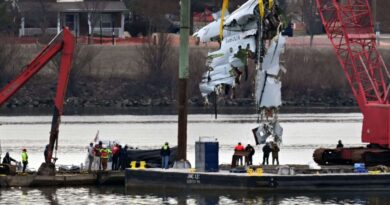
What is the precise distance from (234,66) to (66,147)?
102 ft

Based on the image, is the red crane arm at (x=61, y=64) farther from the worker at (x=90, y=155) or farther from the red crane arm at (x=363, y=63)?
the red crane arm at (x=363, y=63)

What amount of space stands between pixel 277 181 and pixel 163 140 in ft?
136

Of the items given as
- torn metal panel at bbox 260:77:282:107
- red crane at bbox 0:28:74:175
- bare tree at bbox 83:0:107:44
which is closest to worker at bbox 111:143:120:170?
red crane at bbox 0:28:74:175

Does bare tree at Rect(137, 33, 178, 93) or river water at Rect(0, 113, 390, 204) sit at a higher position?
bare tree at Rect(137, 33, 178, 93)

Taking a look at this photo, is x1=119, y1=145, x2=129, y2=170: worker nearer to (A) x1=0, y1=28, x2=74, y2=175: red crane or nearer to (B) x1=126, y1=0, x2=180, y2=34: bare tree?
(A) x1=0, y1=28, x2=74, y2=175: red crane

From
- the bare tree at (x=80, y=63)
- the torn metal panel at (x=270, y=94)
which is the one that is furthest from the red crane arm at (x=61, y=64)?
the bare tree at (x=80, y=63)

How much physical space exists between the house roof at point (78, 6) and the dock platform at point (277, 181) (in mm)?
111064

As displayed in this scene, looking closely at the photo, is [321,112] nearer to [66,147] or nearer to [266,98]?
[66,147]

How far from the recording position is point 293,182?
68.2 meters

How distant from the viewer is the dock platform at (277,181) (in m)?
67.8

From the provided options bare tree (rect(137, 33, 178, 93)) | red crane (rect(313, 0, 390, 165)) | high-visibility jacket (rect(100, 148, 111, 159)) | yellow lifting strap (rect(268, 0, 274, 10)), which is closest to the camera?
yellow lifting strap (rect(268, 0, 274, 10))

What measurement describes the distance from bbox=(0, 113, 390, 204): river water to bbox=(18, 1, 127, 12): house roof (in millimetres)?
37098

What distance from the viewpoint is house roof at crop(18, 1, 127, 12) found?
180 m

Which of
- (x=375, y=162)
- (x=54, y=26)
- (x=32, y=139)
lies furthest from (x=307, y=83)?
(x=375, y=162)
